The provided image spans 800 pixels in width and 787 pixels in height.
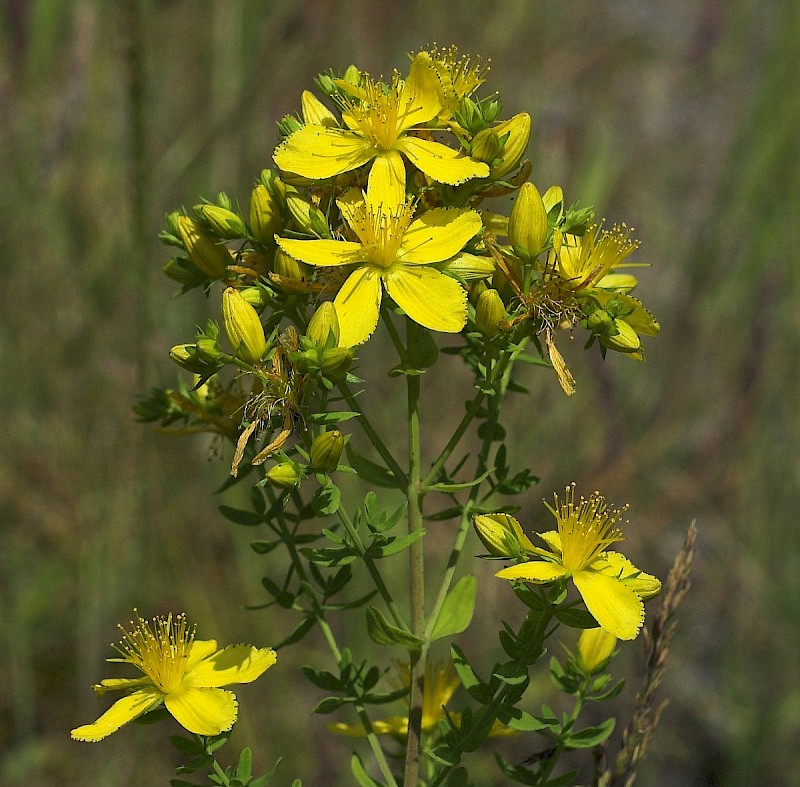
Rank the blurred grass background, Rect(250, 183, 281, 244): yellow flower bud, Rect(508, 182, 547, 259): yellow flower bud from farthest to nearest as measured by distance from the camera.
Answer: the blurred grass background < Rect(250, 183, 281, 244): yellow flower bud < Rect(508, 182, 547, 259): yellow flower bud

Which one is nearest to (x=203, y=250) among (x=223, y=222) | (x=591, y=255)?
(x=223, y=222)

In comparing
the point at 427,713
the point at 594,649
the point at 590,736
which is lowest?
the point at 427,713

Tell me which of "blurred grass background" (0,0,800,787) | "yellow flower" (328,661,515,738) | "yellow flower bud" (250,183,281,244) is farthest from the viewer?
"blurred grass background" (0,0,800,787)

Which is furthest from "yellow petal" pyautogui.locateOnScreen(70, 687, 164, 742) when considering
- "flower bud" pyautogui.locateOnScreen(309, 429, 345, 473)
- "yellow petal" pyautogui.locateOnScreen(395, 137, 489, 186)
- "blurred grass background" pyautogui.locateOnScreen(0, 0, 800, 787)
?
"blurred grass background" pyautogui.locateOnScreen(0, 0, 800, 787)

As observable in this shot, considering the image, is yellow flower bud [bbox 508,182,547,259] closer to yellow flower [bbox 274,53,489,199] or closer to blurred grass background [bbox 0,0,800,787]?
yellow flower [bbox 274,53,489,199]

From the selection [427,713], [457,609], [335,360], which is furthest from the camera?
[427,713]

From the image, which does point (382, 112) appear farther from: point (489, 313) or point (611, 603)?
point (611, 603)

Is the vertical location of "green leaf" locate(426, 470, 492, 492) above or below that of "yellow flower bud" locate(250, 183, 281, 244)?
below

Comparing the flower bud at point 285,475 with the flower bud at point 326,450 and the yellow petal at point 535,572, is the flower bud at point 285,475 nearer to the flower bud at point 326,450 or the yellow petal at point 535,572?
the flower bud at point 326,450
